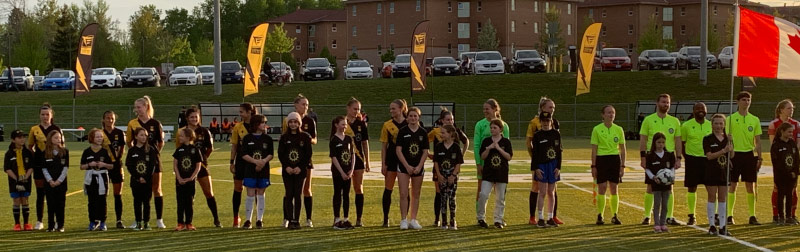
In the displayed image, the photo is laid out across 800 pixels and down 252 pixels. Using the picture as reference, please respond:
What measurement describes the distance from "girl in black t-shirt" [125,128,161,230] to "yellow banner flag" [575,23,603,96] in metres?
26.5

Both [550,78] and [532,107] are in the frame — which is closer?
[532,107]

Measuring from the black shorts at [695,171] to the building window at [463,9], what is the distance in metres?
90.7

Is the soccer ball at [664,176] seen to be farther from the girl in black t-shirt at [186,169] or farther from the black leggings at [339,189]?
the girl in black t-shirt at [186,169]

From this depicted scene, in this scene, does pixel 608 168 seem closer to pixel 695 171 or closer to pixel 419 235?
pixel 695 171

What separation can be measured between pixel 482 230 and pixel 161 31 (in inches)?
3713

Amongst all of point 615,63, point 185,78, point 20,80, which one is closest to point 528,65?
point 615,63

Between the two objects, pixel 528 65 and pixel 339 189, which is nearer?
pixel 339 189

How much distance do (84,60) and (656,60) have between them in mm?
36094

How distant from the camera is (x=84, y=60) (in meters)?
37.3

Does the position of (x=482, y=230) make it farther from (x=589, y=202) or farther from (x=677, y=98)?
(x=677, y=98)

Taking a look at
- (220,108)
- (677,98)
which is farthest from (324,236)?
(677,98)

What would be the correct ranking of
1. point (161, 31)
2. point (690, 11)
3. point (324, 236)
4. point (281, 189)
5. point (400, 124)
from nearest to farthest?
point (324, 236) → point (400, 124) → point (281, 189) → point (161, 31) → point (690, 11)

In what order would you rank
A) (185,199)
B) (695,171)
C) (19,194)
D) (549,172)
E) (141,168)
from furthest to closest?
(695,171) < (549,172) < (19,194) < (185,199) < (141,168)

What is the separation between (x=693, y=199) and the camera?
14.7m
